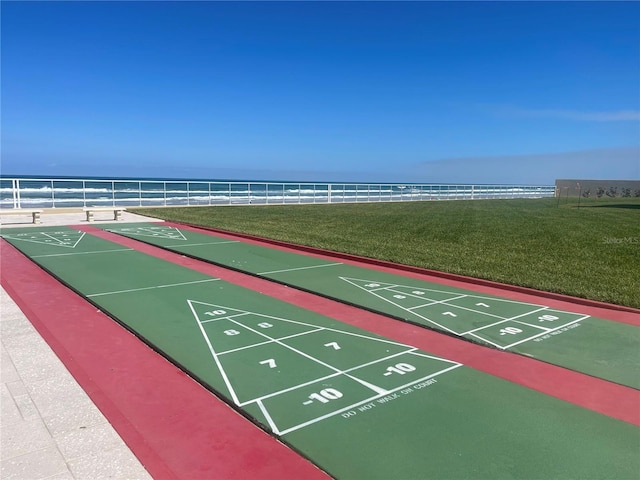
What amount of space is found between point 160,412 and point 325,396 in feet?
4.28

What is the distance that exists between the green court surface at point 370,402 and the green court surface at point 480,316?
0.95 meters

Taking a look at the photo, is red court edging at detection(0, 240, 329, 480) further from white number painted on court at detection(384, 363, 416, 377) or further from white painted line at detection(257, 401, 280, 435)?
white number painted on court at detection(384, 363, 416, 377)

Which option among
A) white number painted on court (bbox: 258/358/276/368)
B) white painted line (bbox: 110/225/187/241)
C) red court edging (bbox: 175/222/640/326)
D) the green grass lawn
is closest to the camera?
white number painted on court (bbox: 258/358/276/368)

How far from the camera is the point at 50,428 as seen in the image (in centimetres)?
321

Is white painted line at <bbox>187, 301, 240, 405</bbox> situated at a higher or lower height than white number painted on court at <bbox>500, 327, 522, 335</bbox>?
lower

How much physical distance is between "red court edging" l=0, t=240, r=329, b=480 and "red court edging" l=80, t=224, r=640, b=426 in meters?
2.29

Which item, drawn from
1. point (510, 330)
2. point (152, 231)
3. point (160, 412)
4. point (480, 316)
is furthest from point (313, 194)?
point (160, 412)

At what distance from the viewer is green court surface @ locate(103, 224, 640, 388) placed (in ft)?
15.4

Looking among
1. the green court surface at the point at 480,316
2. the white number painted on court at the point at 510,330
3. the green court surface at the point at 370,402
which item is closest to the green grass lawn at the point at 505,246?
the green court surface at the point at 480,316

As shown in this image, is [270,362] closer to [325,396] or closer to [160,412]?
[325,396]

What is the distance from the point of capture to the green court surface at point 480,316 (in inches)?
185

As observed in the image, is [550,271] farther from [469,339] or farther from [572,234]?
[572,234]

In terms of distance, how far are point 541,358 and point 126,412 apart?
3.91 m

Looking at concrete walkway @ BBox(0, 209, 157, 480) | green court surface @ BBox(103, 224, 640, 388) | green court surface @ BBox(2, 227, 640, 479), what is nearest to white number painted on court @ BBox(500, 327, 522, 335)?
green court surface @ BBox(103, 224, 640, 388)
